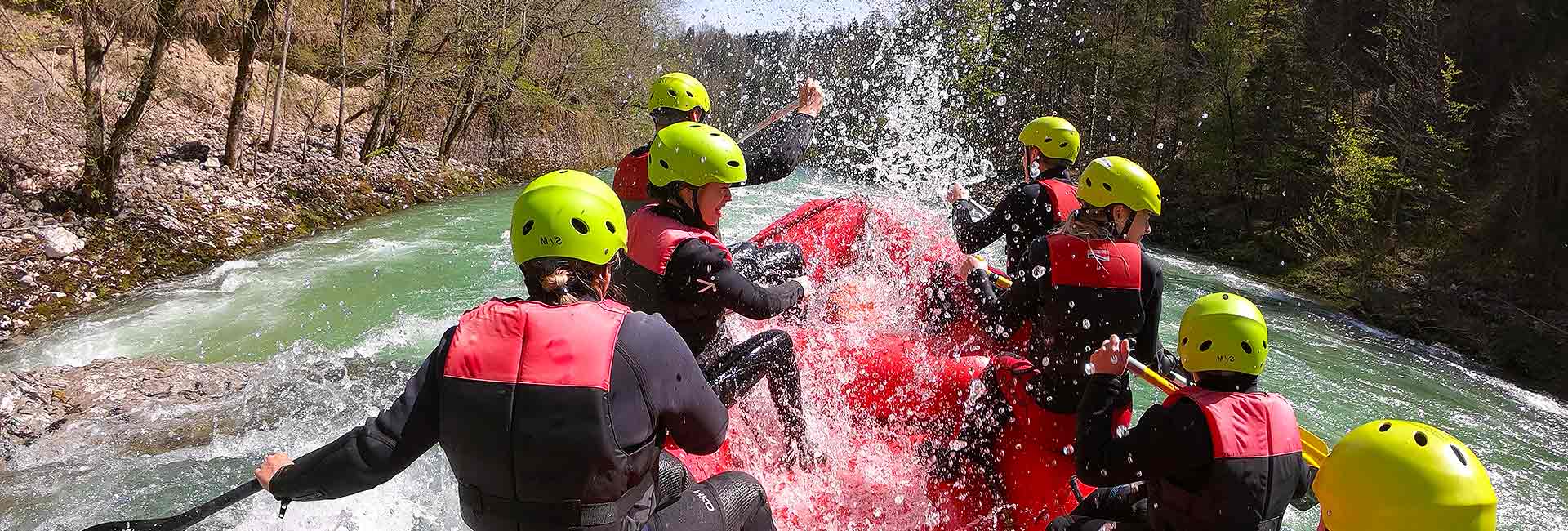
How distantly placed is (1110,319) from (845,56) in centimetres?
4047

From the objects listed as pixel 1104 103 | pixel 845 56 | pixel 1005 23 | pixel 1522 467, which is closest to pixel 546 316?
pixel 1522 467

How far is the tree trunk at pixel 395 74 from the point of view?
14094mm

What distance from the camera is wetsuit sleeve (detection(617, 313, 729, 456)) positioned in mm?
1870

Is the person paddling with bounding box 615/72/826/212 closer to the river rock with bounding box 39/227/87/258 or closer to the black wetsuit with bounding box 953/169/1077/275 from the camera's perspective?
the black wetsuit with bounding box 953/169/1077/275

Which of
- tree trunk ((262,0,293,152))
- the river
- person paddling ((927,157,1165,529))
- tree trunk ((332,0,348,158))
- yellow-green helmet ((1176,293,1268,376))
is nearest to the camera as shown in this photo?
yellow-green helmet ((1176,293,1268,376))

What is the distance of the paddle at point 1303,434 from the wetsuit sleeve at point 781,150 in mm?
2268

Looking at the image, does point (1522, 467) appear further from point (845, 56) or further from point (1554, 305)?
point (845, 56)

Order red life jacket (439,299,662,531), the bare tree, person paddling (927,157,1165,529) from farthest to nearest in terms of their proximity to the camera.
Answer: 1. the bare tree
2. person paddling (927,157,1165,529)
3. red life jacket (439,299,662,531)

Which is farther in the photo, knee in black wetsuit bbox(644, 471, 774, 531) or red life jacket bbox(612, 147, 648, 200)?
red life jacket bbox(612, 147, 648, 200)

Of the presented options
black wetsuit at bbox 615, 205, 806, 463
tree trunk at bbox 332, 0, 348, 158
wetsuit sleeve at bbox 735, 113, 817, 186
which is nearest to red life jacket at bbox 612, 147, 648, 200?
wetsuit sleeve at bbox 735, 113, 817, 186

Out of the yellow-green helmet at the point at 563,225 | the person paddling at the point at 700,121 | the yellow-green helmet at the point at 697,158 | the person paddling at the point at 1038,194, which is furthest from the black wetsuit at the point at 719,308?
the person paddling at the point at 1038,194

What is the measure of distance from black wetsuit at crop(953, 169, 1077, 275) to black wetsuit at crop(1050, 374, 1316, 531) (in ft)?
5.75

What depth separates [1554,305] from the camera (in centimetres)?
1228

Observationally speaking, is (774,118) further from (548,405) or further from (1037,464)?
(548,405)
